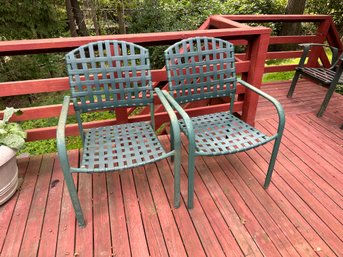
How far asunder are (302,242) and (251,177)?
0.59 meters

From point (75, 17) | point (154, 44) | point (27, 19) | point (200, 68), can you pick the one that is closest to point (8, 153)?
point (154, 44)

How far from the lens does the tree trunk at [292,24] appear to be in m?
5.25

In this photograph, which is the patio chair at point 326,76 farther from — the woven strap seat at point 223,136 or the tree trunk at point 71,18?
the tree trunk at point 71,18

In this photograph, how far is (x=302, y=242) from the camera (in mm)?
1494

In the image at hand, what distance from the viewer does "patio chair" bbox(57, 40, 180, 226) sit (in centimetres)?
154

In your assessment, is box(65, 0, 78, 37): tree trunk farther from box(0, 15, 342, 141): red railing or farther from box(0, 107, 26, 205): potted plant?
box(0, 107, 26, 205): potted plant

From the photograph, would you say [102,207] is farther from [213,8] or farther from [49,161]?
[213,8]

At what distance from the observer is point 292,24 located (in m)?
5.75

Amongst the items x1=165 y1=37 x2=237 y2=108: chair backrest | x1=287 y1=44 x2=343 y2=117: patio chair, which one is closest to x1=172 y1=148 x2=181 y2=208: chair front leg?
x1=165 y1=37 x2=237 y2=108: chair backrest

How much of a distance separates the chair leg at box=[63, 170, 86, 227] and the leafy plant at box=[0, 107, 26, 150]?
0.62m

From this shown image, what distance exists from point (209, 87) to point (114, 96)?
704 millimetres

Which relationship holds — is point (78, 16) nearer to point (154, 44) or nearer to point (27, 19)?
point (27, 19)

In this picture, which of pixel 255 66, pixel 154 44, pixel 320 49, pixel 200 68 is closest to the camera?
pixel 200 68

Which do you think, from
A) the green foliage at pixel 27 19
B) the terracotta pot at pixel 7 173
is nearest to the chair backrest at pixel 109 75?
the terracotta pot at pixel 7 173
